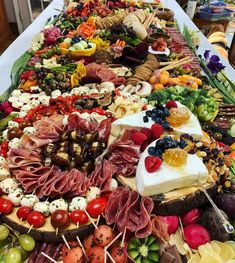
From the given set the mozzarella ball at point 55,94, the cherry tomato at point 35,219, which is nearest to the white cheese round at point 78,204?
the cherry tomato at point 35,219

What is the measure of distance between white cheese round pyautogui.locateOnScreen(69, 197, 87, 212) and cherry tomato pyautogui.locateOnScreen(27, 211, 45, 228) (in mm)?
126

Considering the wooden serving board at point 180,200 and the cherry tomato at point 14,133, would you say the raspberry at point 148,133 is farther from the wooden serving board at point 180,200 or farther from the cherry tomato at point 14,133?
the cherry tomato at point 14,133

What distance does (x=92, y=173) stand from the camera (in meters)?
1.58

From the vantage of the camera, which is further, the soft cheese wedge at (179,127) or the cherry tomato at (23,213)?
the soft cheese wedge at (179,127)

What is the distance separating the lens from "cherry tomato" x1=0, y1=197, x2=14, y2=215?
1.43 metres

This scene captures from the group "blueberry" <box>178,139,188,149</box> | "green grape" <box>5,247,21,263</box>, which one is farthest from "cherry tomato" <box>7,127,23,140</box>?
"blueberry" <box>178,139,188,149</box>

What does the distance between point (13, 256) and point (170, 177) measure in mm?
714

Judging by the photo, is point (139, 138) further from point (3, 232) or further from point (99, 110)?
point (3, 232)

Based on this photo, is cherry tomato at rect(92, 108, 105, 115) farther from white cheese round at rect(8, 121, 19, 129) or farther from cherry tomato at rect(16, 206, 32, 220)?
cherry tomato at rect(16, 206, 32, 220)

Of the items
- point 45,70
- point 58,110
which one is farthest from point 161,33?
point 58,110

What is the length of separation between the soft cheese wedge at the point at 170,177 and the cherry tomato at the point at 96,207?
0.57 ft

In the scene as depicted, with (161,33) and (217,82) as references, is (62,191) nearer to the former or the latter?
(217,82)

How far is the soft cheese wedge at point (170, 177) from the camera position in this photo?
55.2 inches

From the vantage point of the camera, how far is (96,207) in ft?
4.64
